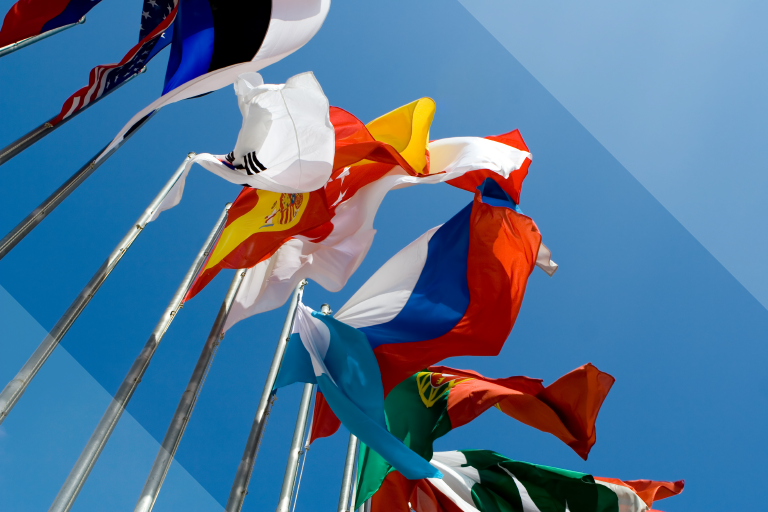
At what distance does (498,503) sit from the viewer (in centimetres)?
773

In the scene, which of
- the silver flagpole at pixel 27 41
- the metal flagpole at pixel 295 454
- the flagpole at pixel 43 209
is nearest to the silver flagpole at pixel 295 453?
the metal flagpole at pixel 295 454

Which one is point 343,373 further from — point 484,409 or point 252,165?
point 252,165

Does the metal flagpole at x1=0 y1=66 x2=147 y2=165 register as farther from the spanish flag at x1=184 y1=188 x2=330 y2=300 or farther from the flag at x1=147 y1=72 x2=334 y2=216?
the spanish flag at x1=184 y1=188 x2=330 y2=300

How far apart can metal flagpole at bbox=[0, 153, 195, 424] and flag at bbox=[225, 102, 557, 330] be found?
144 cm

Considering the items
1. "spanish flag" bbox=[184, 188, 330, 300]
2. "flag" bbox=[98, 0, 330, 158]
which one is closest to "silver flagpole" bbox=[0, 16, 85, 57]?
"flag" bbox=[98, 0, 330, 158]

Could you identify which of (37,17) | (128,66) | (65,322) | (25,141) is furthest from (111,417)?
(37,17)

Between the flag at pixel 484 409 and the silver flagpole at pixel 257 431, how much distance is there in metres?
1.63

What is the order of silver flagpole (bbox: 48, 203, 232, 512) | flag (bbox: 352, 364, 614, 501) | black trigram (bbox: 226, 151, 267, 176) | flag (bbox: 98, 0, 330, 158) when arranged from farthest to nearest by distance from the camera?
flag (bbox: 352, 364, 614, 501) → flag (bbox: 98, 0, 330, 158) → black trigram (bbox: 226, 151, 267, 176) → silver flagpole (bbox: 48, 203, 232, 512)

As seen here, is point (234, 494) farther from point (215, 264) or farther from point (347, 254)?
point (347, 254)

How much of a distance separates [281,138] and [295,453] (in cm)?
288

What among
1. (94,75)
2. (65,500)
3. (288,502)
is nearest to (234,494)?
(288,502)

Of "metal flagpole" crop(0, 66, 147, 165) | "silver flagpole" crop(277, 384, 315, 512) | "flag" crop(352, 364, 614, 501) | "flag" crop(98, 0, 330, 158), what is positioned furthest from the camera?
"flag" crop(352, 364, 614, 501)

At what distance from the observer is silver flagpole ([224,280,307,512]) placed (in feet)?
14.5

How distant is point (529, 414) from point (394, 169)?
3528 millimetres
